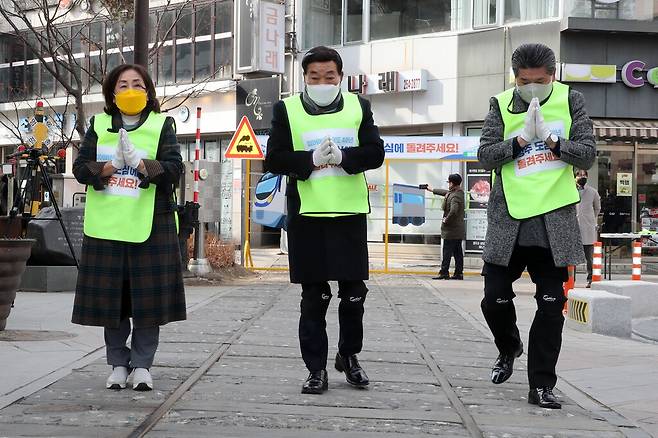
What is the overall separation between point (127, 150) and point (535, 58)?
2.19 metres

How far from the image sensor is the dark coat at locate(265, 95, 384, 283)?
17.4 feet

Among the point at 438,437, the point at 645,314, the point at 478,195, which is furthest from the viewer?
the point at 478,195

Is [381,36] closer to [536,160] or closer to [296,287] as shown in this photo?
[296,287]

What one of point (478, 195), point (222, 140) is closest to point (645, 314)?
point (478, 195)

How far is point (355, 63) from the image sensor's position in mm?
24484

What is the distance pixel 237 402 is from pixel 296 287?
8.98 meters

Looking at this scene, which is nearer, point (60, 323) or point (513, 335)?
point (513, 335)

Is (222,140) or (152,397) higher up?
(222,140)

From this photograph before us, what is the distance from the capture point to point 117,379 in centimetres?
532

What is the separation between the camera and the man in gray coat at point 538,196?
5172 millimetres

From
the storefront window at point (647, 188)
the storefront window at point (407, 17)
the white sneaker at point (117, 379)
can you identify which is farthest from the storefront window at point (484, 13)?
the white sneaker at point (117, 379)

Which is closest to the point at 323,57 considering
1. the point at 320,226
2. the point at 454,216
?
the point at 320,226

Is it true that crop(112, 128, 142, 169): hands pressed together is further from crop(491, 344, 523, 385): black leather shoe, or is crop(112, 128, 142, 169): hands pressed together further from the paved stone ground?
crop(491, 344, 523, 385): black leather shoe

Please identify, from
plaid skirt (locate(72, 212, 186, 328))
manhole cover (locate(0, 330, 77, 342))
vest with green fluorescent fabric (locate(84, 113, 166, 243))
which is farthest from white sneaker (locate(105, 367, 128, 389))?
manhole cover (locate(0, 330, 77, 342))
